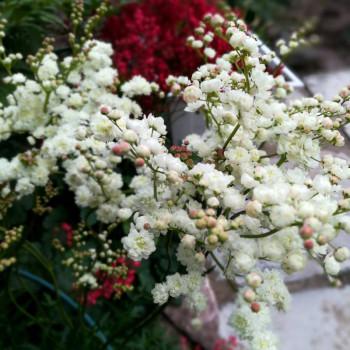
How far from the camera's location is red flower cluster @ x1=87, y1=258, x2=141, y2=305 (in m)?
0.82

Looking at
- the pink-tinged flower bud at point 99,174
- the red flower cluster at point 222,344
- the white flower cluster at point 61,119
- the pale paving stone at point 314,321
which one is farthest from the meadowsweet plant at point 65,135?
the pale paving stone at point 314,321

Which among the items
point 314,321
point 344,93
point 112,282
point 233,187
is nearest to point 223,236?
point 233,187

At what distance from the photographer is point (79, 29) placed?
111 cm

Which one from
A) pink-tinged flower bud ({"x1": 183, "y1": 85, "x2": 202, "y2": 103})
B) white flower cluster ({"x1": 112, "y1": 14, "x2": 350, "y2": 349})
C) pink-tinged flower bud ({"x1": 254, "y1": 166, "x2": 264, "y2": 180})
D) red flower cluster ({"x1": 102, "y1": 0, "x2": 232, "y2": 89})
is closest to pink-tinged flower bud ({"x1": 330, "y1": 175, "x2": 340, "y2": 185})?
white flower cluster ({"x1": 112, "y1": 14, "x2": 350, "y2": 349})

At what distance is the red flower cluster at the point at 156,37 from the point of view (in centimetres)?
112

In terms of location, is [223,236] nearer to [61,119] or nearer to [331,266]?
[331,266]

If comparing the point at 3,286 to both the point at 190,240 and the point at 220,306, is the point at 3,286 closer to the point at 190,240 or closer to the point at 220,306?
the point at 220,306

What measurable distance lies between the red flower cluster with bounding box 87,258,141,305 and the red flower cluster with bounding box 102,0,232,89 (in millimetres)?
412

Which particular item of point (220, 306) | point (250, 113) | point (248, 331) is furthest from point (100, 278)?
point (220, 306)

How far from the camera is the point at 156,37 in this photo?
49.1 inches

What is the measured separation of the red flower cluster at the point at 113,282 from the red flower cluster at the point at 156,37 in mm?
412

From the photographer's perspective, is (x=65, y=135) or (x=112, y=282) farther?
(x=112, y=282)

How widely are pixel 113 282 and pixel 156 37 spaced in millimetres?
665

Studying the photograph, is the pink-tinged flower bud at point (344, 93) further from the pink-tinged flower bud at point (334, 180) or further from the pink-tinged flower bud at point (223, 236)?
the pink-tinged flower bud at point (223, 236)
